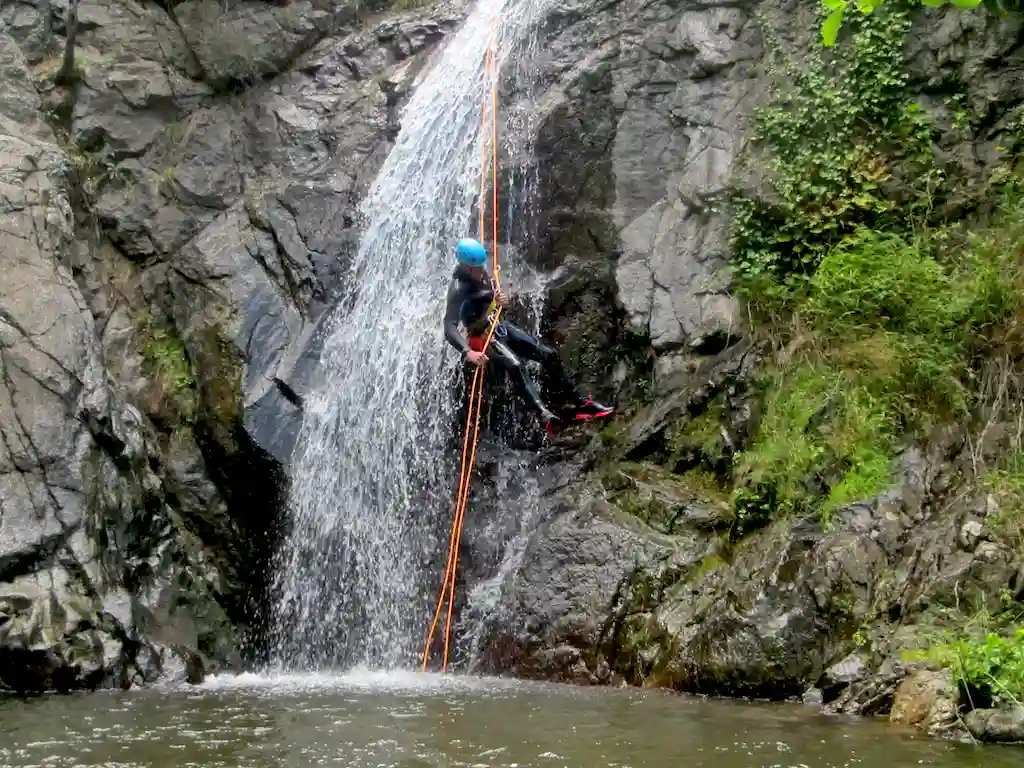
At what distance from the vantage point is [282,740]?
528 cm

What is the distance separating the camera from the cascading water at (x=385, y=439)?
31.4 ft

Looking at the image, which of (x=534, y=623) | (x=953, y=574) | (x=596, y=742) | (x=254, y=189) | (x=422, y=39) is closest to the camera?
(x=596, y=742)

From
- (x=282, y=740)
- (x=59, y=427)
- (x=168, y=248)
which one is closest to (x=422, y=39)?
(x=168, y=248)

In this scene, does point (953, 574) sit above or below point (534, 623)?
above

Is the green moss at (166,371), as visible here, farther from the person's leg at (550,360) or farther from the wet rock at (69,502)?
the person's leg at (550,360)

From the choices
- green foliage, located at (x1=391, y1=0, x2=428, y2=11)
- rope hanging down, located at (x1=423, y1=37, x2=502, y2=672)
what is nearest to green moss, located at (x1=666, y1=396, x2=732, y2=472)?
rope hanging down, located at (x1=423, y1=37, x2=502, y2=672)

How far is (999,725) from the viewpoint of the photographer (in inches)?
202

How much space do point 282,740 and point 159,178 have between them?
28.2 ft

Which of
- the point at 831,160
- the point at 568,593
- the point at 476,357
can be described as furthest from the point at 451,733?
the point at 831,160

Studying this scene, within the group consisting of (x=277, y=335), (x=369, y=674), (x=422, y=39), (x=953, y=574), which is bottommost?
(x=369, y=674)

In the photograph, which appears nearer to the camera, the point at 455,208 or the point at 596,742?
the point at 596,742

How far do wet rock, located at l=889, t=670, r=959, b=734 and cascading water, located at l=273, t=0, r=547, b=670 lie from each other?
4639 mm

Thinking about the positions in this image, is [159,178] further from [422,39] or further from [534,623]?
[534,623]

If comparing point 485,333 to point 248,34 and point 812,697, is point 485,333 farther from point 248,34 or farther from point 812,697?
point 248,34
